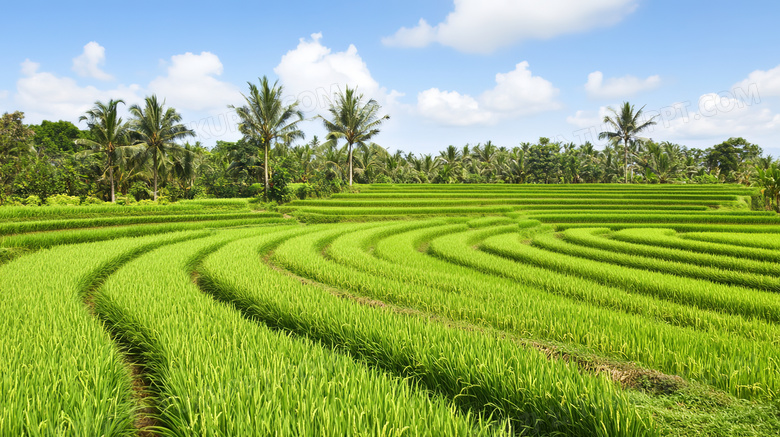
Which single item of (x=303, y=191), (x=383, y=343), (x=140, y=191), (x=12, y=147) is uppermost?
(x=12, y=147)

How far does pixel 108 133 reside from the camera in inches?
736

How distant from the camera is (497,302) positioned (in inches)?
197

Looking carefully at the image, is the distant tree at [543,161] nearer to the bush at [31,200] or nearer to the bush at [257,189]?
the bush at [257,189]

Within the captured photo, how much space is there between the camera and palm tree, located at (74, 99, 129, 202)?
60.6 feet

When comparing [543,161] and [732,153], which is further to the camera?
[732,153]

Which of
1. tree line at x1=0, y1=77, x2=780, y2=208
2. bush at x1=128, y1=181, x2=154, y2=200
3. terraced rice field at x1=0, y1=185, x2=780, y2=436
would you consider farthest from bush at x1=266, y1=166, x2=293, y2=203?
terraced rice field at x1=0, y1=185, x2=780, y2=436

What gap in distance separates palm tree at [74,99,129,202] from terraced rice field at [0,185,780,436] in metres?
10.9

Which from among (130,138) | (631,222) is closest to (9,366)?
(631,222)

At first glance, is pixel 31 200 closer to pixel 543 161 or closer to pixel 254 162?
pixel 254 162

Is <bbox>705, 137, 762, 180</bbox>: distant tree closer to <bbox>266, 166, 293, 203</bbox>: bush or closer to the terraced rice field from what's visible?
the terraced rice field

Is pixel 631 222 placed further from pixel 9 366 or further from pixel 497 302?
pixel 9 366

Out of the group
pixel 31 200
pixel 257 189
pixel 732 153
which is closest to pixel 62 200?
pixel 31 200

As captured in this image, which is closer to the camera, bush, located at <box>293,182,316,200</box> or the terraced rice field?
the terraced rice field

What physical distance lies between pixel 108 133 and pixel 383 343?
22319mm
